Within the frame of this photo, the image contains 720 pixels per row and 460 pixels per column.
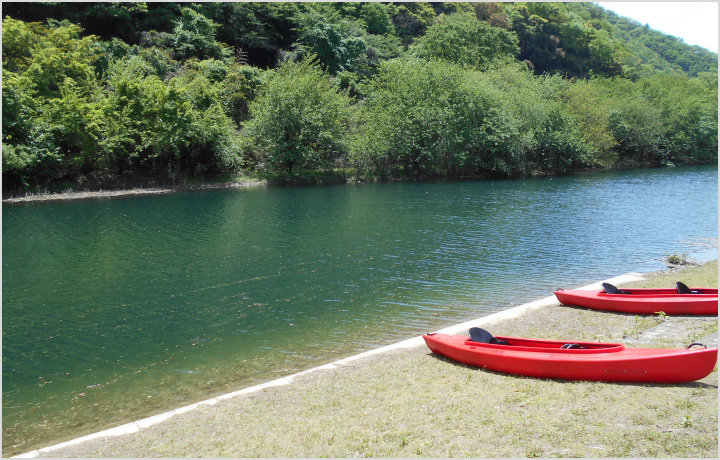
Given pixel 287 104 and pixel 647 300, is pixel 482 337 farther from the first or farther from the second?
pixel 287 104

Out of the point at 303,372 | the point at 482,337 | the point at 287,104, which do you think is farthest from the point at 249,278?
the point at 287,104

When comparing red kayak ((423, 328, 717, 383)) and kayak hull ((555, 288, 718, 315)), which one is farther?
kayak hull ((555, 288, 718, 315))

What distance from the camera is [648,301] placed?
504 inches

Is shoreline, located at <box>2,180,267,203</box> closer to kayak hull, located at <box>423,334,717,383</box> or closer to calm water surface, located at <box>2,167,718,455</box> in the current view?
calm water surface, located at <box>2,167,718,455</box>

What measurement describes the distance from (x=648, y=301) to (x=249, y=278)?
1272cm

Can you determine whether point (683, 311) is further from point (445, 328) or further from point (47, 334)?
point (47, 334)

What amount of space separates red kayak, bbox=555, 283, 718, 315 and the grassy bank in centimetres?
282

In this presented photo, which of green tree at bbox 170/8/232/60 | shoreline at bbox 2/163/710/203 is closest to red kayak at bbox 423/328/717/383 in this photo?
shoreline at bbox 2/163/710/203

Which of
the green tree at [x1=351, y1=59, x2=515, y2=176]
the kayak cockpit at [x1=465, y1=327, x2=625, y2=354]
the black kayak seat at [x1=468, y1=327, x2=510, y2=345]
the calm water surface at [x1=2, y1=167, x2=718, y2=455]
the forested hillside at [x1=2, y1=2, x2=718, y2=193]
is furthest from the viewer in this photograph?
the green tree at [x1=351, y1=59, x2=515, y2=176]

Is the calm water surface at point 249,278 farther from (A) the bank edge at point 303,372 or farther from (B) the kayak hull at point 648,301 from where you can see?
(B) the kayak hull at point 648,301

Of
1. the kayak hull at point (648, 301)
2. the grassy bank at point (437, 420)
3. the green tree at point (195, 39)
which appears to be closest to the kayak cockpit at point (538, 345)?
the grassy bank at point (437, 420)

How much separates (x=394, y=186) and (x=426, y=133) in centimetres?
777

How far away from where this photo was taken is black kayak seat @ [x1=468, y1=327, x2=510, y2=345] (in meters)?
10.1

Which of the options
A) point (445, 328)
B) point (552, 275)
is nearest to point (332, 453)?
point (445, 328)
